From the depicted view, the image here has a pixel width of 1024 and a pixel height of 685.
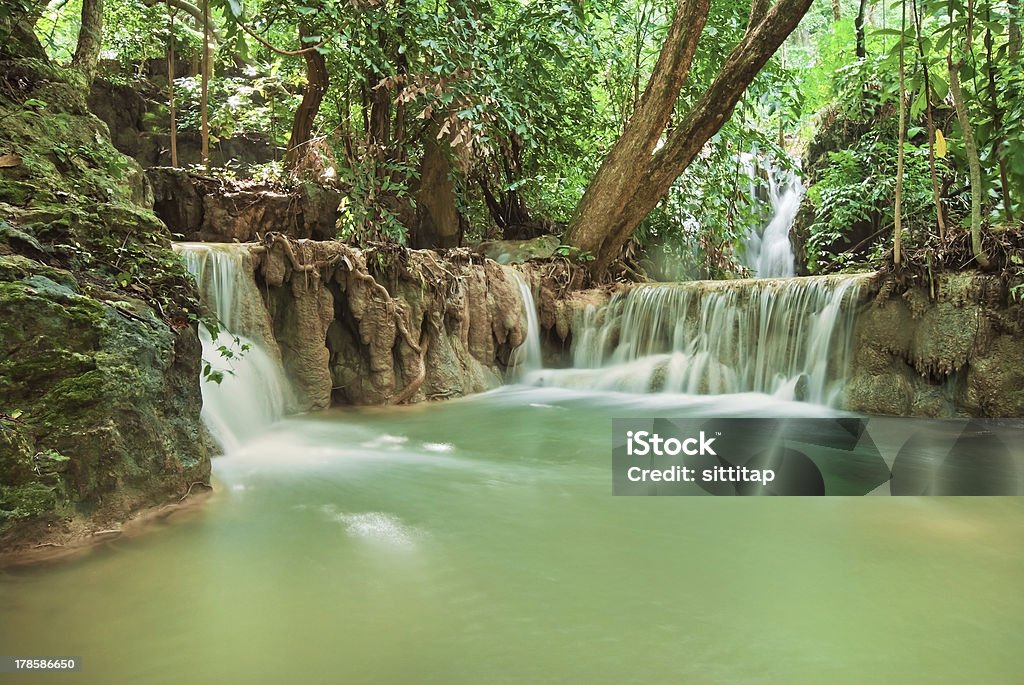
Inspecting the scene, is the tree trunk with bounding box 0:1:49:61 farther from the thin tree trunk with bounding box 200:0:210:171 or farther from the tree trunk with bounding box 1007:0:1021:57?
the tree trunk with bounding box 1007:0:1021:57

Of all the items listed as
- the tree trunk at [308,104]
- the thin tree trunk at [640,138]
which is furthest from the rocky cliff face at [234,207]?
the thin tree trunk at [640,138]

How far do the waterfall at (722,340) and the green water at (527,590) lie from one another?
330cm

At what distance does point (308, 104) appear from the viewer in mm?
9406

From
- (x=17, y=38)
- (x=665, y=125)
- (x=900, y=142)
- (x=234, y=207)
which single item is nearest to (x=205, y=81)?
(x=17, y=38)

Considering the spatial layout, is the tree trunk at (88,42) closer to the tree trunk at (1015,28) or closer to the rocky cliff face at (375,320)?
the rocky cliff face at (375,320)

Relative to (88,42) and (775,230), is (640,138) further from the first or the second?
(88,42)

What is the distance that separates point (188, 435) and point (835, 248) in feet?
35.4

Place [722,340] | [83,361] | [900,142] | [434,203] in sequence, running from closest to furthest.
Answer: [83,361], [900,142], [722,340], [434,203]

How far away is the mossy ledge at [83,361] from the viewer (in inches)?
105

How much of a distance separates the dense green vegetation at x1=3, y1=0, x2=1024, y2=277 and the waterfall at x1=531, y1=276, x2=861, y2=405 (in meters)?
0.94

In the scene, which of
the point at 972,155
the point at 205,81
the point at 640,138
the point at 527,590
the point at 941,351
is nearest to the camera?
the point at 527,590

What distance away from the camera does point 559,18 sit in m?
8.31

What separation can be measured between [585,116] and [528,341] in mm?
3981

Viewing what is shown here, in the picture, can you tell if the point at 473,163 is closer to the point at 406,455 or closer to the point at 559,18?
the point at 559,18
